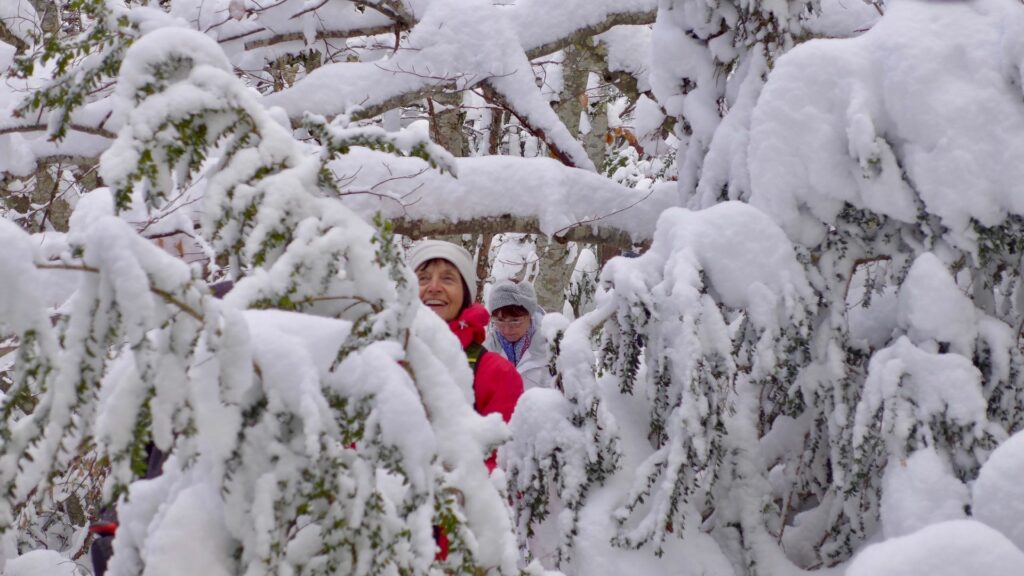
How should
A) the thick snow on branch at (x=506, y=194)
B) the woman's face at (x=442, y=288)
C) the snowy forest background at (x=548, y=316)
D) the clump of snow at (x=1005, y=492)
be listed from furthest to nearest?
the woman's face at (x=442, y=288) → the thick snow on branch at (x=506, y=194) → the clump of snow at (x=1005, y=492) → the snowy forest background at (x=548, y=316)

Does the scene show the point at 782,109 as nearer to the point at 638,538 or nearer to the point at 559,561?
the point at 638,538

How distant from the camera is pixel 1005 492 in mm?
2236

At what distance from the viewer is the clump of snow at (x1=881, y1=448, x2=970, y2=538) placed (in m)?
2.70

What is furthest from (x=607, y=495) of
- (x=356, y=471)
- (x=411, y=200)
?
(x=356, y=471)

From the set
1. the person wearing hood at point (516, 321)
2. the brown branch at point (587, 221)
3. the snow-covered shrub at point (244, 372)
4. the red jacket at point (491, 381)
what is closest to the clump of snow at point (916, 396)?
the red jacket at point (491, 381)

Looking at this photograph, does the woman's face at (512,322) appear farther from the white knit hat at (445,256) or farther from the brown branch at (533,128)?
the white knit hat at (445,256)

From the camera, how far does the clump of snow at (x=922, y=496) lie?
2.70 meters

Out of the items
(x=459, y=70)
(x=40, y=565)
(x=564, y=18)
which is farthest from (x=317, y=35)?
(x=40, y=565)

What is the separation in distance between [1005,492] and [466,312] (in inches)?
82.4

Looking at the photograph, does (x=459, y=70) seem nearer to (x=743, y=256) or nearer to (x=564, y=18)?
(x=564, y=18)

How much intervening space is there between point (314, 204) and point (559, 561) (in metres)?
1.94

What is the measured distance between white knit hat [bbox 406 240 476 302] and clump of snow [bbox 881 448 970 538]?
1.90 m

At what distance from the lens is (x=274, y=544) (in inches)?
57.9

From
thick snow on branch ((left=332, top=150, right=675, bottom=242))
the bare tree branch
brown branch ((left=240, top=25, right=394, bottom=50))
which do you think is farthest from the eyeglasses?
brown branch ((left=240, top=25, right=394, bottom=50))
